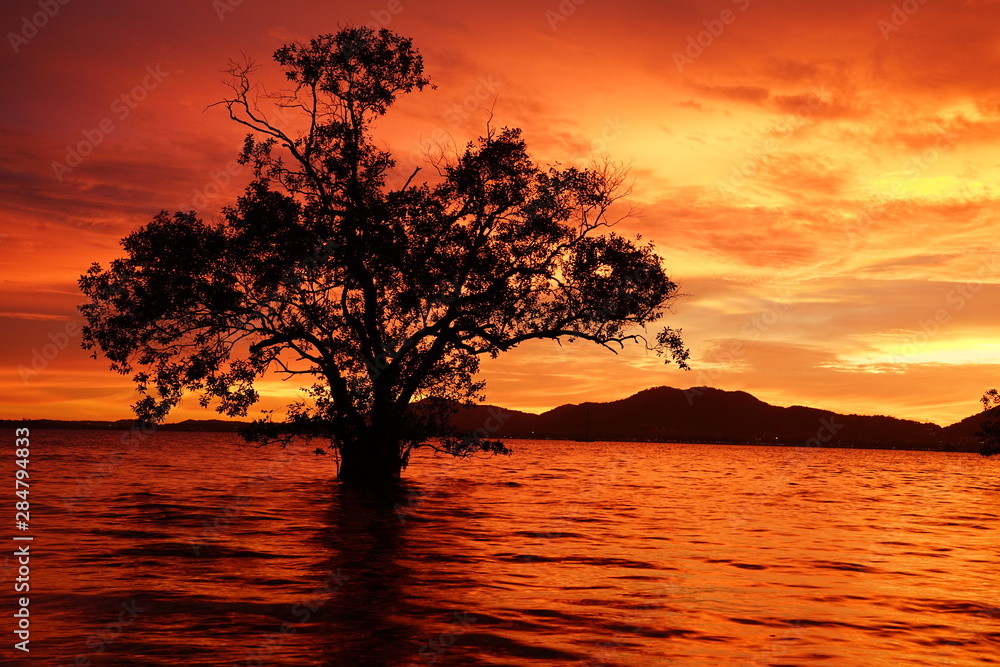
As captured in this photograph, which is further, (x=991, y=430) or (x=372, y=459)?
(x=991, y=430)

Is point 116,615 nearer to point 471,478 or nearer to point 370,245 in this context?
point 370,245

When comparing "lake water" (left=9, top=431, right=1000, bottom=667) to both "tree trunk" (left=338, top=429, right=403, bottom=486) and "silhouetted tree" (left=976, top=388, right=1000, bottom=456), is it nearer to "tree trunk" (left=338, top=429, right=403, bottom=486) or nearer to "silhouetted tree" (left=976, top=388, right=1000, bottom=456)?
"tree trunk" (left=338, top=429, right=403, bottom=486)

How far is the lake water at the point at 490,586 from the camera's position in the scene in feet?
37.9

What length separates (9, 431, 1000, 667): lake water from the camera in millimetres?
11562

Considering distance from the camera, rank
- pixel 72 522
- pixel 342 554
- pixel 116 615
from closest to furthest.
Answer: pixel 116 615, pixel 342 554, pixel 72 522

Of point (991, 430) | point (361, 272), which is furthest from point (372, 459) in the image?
point (991, 430)

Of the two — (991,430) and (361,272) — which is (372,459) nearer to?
(361,272)

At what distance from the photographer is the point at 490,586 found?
16.5 meters

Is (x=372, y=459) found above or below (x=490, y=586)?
above

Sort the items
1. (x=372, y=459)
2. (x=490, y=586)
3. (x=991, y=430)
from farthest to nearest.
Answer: (x=991, y=430)
(x=372, y=459)
(x=490, y=586)

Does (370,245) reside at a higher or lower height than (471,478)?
higher

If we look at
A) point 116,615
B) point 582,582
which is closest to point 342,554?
point 582,582

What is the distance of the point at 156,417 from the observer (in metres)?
36.2

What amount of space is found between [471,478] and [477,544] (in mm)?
35359
